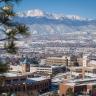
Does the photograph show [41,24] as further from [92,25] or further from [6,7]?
[6,7]

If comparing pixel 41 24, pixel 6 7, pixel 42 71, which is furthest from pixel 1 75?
pixel 41 24

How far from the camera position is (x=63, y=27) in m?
192

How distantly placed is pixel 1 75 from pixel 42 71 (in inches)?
1603

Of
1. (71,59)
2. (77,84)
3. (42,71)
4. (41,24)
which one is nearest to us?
(77,84)

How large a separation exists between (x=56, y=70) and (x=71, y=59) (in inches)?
393

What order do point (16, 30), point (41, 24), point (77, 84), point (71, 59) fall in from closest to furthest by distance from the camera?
point (16, 30) < point (77, 84) < point (71, 59) < point (41, 24)

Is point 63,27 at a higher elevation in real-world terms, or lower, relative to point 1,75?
higher

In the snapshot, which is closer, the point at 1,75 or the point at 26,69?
the point at 1,75

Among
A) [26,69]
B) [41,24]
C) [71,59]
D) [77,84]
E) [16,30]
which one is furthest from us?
[41,24]

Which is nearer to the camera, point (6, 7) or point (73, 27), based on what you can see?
point (6, 7)

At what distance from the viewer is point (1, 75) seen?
395 cm

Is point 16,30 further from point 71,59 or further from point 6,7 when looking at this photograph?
point 71,59

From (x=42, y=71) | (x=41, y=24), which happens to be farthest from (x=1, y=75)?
(x=41, y=24)

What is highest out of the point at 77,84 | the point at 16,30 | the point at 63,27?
the point at 63,27
